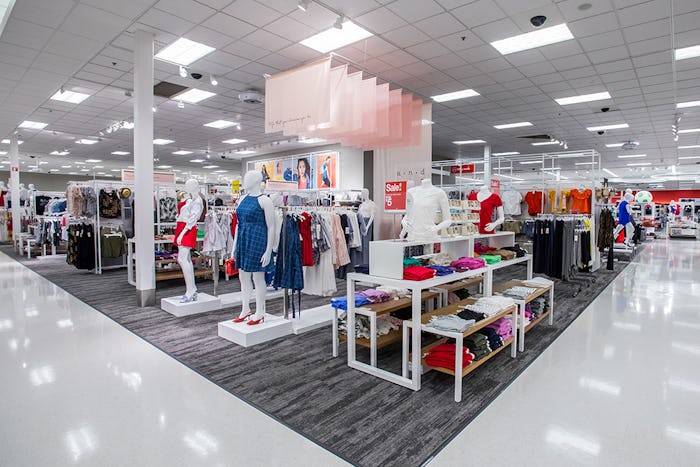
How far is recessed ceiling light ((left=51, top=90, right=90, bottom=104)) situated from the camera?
8305 mm

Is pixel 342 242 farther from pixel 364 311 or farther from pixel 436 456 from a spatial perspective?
pixel 436 456

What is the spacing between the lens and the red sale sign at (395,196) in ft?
21.9

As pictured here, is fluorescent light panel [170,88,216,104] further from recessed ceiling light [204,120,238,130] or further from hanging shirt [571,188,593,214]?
hanging shirt [571,188,593,214]

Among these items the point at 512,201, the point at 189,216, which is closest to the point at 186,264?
the point at 189,216

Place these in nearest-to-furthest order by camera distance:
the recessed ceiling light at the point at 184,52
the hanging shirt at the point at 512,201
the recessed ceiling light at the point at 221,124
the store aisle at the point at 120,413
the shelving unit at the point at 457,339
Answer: the store aisle at the point at 120,413 → the shelving unit at the point at 457,339 → the recessed ceiling light at the point at 184,52 → the hanging shirt at the point at 512,201 → the recessed ceiling light at the point at 221,124

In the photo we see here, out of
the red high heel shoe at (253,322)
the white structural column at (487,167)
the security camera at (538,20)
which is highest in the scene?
the security camera at (538,20)

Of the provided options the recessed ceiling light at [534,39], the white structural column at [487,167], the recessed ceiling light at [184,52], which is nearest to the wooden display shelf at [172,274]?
the recessed ceiling light at [184,52]

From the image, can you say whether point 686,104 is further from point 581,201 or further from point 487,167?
point 487,167

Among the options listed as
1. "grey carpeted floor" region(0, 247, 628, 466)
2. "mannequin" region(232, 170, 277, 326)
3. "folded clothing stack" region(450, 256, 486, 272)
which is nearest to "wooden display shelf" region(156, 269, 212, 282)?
"grey carpeted floor" region(0, 247, 628, 466)

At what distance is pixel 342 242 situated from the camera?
5336 millimetres

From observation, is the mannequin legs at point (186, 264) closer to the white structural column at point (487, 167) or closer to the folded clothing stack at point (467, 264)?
the folded clothing stack at point (467, 264)

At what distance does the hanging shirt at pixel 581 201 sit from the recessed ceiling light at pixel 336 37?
222 inches

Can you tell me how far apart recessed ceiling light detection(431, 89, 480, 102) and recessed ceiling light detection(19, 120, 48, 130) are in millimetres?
10667

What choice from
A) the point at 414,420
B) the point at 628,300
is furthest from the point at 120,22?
the point at 628,300
